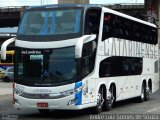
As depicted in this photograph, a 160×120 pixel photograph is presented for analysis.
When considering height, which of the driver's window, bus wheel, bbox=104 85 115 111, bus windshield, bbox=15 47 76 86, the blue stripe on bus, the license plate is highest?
the driver's window

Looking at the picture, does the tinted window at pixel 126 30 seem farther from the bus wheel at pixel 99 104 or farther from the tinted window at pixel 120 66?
the bus wheel at pixel 99 104

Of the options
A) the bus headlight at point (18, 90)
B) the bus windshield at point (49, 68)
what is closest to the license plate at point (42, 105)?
the bus windshield at point (49, 68)

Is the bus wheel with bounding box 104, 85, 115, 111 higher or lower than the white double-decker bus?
lower

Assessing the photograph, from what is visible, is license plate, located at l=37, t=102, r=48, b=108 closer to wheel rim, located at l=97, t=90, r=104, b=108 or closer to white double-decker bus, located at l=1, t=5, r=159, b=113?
white double-decker bus, located at l=1, t=5, r=159, b=113

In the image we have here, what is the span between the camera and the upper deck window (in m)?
15.9

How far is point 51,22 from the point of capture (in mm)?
16219

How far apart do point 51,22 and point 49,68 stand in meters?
1.68

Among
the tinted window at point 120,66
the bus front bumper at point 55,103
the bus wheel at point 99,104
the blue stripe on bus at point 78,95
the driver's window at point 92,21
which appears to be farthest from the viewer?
the tinted window at point 120,66

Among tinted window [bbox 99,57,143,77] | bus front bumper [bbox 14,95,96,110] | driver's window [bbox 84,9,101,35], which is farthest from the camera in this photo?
tinted window [bbox 99,57,143,77]

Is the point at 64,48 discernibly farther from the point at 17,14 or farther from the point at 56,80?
the point at 17,14

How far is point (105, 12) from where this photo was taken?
17578 millimetres

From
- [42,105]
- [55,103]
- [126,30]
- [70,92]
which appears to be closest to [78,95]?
[70,92]

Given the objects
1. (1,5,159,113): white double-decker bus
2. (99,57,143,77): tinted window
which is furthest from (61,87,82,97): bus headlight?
(99,57,143,77): tinted window

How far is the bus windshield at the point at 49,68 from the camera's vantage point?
15.4m
